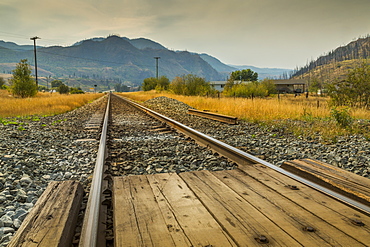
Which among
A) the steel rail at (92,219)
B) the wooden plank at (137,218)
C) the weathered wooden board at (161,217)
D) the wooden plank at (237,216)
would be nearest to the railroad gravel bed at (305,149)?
the wooden plank at (237,216)

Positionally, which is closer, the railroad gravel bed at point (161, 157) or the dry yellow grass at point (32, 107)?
the railroad gravel bed at point (161, 157)

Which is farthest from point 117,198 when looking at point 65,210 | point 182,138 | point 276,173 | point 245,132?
point 245,132

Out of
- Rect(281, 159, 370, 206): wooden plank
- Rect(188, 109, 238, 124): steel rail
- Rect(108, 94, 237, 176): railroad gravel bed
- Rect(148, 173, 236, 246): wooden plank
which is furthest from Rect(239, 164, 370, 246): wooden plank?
Rect(188, 109, 238, 124): steel rail

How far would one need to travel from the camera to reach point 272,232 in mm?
1551

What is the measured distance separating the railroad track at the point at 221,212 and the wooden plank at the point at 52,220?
4.2 inches

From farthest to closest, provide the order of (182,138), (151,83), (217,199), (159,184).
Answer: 1. (151,83)
2. (182,138)
3. (159,184)
4. (217,199)

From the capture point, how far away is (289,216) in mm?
1753

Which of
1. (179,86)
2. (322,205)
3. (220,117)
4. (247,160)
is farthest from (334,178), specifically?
(179,86)

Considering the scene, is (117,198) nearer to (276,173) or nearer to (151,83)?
(276,173)

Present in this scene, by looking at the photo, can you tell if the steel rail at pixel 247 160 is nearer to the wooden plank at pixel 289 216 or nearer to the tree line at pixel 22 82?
the wooden plank at pixel 289 216

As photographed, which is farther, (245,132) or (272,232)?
(245,132)

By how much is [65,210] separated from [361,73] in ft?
45.3

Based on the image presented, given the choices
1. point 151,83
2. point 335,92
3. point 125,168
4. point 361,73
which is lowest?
point 125,168

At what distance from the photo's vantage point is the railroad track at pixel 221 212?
1492 millimetres
